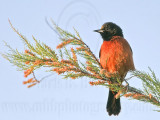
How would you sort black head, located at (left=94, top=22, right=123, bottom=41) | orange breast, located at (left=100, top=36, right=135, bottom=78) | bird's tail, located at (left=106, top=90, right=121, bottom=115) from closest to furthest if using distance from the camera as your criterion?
orange breast, located at (left=100, top=36, right=135, bottom=78) → bird's tail, located at (left=106, top=90, right=121, bottom=115) → black head, located at (left=94, top=22, right=123, bottom=41)

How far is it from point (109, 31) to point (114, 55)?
916 millimetres

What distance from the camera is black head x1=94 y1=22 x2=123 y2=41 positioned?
163 inches

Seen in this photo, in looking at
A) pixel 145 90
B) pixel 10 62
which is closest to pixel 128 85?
pixel 145 90

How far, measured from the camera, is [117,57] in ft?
11.0

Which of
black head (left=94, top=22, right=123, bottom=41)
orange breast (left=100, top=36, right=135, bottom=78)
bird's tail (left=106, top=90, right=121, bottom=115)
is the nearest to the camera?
orange breast (left=100, top=36, right=135, bottom=78)

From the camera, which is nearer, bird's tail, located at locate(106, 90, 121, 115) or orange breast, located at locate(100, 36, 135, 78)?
orange breast, located at locate(100, 36, 135, 78)

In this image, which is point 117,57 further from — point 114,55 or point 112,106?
point 112,106

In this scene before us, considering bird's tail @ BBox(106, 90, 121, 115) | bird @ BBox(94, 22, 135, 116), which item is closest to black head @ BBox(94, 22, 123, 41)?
bird @ BBox(94, 22, 135, 116)

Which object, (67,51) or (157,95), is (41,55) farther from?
(157,95)

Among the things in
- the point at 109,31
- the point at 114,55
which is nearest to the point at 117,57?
the point at 114,55

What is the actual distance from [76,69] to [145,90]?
0.78 meters

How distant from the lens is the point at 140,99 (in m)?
2.40

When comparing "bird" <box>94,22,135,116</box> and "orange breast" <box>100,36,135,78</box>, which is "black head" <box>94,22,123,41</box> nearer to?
"bird" <box>94,22,135,116</box>

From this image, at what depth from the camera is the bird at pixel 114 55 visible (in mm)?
3336
